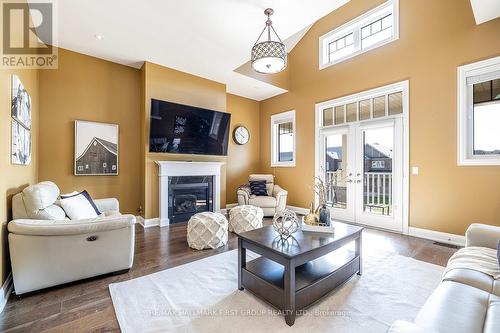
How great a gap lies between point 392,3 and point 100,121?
226 inches

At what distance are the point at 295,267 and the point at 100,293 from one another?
1797 mm

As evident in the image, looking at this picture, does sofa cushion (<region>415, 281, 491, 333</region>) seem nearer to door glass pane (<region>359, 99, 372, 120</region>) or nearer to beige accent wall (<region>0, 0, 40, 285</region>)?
beige accent wall (<region>0, 0, 40, 285</region>)

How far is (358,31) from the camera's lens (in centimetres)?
466

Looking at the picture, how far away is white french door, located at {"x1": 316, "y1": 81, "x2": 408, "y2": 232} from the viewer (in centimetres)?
404

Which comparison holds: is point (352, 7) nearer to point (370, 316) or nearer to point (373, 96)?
point (373, 96)

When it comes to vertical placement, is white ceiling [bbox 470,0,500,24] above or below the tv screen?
above

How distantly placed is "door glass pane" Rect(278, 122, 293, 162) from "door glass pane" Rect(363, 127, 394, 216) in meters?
1.91

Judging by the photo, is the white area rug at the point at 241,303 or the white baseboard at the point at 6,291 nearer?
the white area rug at the point at 241,303

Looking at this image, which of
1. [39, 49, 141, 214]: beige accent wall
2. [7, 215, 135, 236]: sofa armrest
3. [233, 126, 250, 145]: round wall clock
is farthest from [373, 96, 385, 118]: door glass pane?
[39, 49, 141, 214]: beige accent wall

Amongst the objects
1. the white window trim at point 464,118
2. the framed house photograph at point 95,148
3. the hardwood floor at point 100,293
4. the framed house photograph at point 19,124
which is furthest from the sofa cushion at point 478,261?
the framed house photograph at point 95,148

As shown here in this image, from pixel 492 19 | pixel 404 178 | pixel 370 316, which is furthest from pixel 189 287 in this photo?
pixel 492 19

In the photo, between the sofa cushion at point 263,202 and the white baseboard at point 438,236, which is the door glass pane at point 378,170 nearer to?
the white baseboard at point 438,236

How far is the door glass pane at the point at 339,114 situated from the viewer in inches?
192

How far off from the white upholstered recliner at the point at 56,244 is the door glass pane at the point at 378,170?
4.15m
